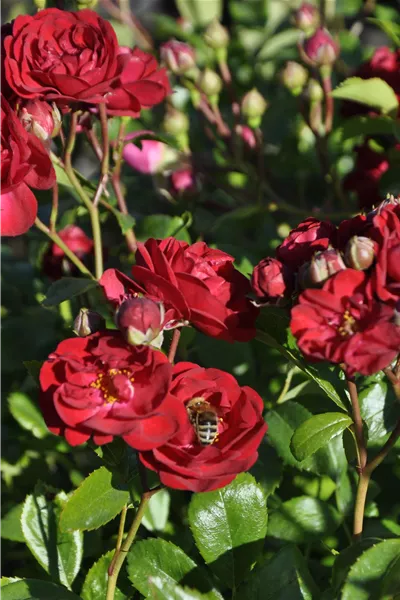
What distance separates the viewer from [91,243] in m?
1.35

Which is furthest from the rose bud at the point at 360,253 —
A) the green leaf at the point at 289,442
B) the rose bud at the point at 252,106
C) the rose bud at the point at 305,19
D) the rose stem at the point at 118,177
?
the rose bud at the point at 305,19

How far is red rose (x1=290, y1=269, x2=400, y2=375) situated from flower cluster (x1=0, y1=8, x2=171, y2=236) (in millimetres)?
376

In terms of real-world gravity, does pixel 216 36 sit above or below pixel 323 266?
below

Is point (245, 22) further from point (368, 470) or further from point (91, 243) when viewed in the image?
point (368, 470)

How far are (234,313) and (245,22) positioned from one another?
57.9 inches

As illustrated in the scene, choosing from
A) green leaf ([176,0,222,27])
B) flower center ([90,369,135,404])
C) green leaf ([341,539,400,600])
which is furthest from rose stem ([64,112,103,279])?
green leaf ([176,0,222,27])

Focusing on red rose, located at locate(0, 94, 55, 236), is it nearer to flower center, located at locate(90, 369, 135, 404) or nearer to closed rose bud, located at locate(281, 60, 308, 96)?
flower center, located at locate(90, 369, 135, 404)

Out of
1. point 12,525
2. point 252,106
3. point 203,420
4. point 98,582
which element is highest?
point 203,420

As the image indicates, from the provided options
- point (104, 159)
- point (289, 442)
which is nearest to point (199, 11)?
point (104, 159)

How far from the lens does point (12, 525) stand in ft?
3.86

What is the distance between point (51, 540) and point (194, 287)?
45 cm

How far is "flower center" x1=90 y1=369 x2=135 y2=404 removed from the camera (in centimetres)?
78

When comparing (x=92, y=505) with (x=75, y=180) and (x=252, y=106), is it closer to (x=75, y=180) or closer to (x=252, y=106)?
(x=75, y=180)

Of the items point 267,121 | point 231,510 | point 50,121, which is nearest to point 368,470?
point 231,510
